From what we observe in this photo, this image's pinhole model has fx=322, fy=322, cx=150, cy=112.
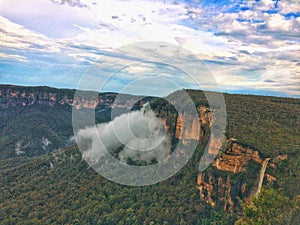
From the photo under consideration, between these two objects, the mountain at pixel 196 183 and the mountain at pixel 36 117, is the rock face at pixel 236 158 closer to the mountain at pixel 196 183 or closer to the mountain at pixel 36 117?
the mountain at pixel 196 183

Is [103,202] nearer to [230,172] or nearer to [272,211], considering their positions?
[230,172]

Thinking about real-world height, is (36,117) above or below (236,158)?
below

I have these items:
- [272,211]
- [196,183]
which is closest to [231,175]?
[196,183]

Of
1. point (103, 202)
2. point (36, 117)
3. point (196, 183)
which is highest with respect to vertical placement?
point (36, 117)

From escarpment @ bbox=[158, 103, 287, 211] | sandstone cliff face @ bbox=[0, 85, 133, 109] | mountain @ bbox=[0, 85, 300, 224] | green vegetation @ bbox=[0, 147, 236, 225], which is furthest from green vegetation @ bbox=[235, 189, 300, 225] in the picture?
sandstone cliff face @ bbox=[0, 85, 133, 109]

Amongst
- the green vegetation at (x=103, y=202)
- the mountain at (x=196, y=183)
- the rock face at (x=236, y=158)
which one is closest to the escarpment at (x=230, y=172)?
the rock face at (x=236, y=158)

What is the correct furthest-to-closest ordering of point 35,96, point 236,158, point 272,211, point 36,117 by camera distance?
point 35,96, point 36,117, point 236,158, point 272,211

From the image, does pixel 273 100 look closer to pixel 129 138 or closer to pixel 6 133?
pixel 129 138

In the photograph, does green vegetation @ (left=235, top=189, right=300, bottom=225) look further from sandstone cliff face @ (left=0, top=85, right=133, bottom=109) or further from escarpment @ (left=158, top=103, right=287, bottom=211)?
sandstone cliff face @ (left=0, top=85, right=133, bottom=109)

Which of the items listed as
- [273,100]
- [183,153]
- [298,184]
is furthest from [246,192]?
[273,100]

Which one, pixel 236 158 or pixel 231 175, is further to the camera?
pixel 231 175
